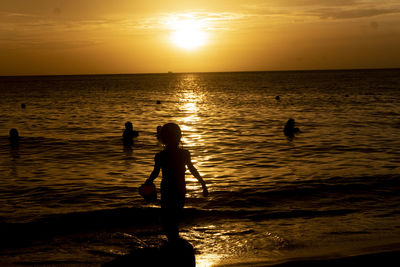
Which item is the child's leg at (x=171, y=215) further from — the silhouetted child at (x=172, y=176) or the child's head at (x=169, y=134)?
the child's head at (x=169, y=134)

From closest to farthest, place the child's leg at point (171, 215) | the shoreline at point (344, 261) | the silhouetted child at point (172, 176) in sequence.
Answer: the shoreline at point (344, 261), the silhouetted child at point (172, 176), the child's leg at point (171, 215)

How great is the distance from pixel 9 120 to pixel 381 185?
3398cm

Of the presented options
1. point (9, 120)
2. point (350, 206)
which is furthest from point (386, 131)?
point (9, 120)

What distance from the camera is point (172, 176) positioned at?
6594mm

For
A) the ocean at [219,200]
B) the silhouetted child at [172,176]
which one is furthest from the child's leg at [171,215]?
the ocean at [219,200]

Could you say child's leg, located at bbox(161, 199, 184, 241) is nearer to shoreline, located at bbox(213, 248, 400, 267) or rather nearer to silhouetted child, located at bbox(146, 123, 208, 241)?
silhouetted child, located at bbox(146, 123, 208, 241)

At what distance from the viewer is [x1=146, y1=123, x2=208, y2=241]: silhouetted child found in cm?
654

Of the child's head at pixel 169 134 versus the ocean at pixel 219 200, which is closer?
the child's head at pixel 169 134

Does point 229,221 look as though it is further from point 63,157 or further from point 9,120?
point 9,120

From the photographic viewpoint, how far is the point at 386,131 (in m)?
26.9

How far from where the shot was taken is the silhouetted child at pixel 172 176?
6.54 metres

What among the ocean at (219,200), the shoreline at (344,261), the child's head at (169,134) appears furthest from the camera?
the ocean at (219,200)

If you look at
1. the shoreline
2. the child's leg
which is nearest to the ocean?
the shoreline

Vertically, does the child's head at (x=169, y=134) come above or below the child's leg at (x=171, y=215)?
above
